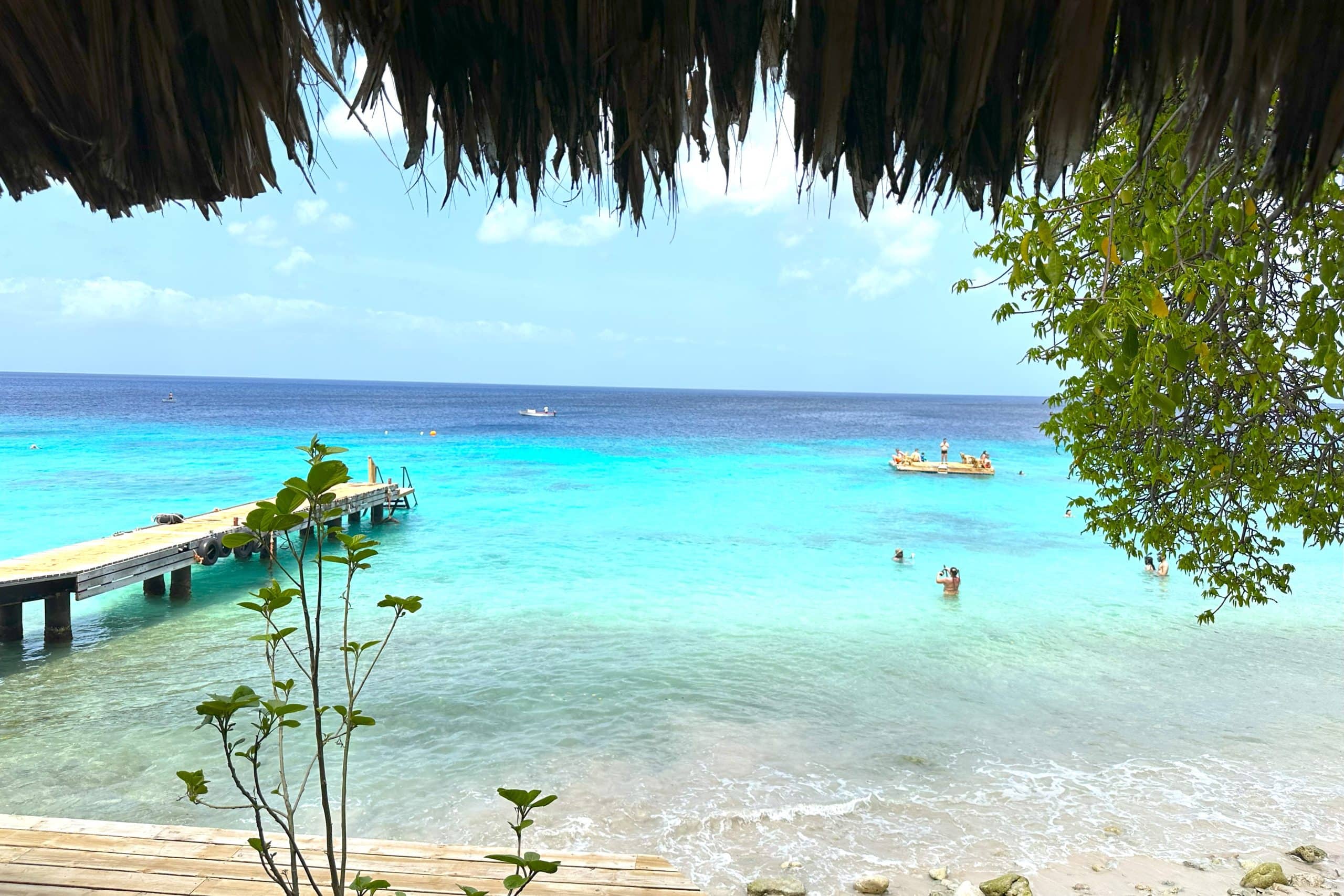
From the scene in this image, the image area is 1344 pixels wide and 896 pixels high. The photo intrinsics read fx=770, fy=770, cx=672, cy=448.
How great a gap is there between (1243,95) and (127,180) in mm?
2464

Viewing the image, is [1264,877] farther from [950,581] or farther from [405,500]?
[405,500]

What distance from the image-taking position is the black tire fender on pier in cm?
1248

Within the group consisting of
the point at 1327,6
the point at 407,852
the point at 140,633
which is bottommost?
the point at 140,633

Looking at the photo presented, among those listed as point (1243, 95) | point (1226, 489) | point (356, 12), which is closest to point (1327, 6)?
point (1243, 95)

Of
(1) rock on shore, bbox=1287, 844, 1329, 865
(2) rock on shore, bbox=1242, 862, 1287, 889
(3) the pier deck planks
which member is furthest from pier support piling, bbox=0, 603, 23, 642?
(1) rock on shore, bbox=1287, 844, 1329, 865

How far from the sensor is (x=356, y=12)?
1460 millimetres

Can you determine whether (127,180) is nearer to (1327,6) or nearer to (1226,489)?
(1327,6)

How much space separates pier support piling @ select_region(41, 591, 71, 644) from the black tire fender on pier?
8.83 feet

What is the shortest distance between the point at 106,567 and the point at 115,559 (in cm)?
30

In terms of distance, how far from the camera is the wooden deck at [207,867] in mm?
2729

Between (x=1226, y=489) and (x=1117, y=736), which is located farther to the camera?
(x=1117, y=736)

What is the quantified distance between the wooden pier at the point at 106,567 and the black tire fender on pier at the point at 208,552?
0.04ft

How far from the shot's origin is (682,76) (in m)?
1.63

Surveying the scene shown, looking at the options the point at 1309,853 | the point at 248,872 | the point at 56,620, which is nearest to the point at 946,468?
the point at 1309,853
